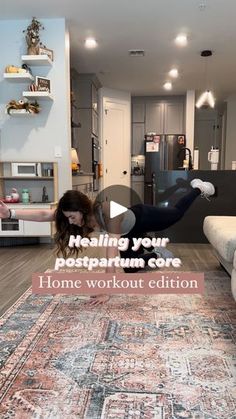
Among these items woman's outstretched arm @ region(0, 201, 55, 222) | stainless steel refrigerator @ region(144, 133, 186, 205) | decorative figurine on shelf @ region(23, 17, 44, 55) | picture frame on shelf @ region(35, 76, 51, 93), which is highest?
decorative figurine on shelf @ region(23, 17, 44, 55)

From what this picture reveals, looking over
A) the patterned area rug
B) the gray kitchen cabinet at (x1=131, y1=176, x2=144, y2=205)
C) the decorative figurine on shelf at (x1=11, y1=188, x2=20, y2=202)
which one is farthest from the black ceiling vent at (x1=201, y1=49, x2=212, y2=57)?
the patterned area rug

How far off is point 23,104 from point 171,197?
2104 mm

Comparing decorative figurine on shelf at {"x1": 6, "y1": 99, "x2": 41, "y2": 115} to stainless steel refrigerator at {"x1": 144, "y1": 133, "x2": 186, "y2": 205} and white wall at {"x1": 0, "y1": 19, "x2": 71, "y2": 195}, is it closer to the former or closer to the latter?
white wall at {"x1": 0, "y1": 19, "x2": 71, "y2": 195}

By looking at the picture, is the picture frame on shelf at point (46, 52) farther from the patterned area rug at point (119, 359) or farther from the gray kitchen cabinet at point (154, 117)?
the gray kitchen cabinet at point (154, 117)

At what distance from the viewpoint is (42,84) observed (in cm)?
394

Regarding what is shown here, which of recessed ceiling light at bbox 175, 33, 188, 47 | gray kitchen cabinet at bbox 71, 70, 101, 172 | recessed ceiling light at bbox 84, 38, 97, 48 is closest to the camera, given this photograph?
recessed ceiling light at bbox 175, 33, 188, 47

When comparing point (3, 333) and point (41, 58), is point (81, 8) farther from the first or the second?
point (3, 333)

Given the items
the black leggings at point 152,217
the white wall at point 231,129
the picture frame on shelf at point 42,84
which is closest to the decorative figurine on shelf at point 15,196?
the picture frame on shelf at point 42,84

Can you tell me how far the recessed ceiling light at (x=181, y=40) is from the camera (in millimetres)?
4406

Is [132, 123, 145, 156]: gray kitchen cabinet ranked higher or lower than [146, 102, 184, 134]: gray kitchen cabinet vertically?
lower

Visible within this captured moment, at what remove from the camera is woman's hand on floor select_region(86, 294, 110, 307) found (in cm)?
228

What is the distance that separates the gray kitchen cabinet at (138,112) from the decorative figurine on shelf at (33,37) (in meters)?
4.05

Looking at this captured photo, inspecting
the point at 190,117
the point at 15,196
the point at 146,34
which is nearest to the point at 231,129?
the point at 190,117

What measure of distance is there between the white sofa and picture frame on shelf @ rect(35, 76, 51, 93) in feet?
7.96
